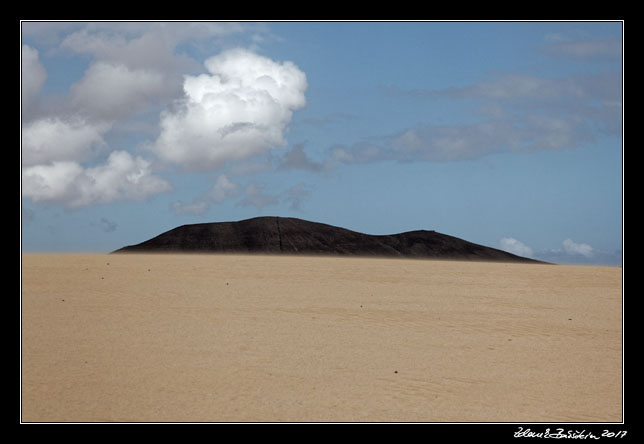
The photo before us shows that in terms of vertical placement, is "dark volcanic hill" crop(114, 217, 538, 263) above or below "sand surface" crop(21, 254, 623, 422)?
above

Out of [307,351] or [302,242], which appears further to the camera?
[302,242]

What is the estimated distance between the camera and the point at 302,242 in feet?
149

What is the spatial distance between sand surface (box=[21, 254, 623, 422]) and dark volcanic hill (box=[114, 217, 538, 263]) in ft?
73.5

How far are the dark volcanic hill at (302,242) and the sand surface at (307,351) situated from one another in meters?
22.4

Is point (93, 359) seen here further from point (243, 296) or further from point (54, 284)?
point (54, 284)

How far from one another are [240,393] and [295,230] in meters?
38.8

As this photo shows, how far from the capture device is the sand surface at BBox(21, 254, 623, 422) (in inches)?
320

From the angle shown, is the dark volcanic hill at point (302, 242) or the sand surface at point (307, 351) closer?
the sand surface at point (307, 351)

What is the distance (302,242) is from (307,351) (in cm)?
3440

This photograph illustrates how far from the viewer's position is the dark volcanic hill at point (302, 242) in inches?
1721

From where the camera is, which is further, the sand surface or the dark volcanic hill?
the dark volcanic hill

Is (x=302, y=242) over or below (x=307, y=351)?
over

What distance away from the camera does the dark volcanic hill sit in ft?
143

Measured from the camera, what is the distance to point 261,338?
1202 cm
